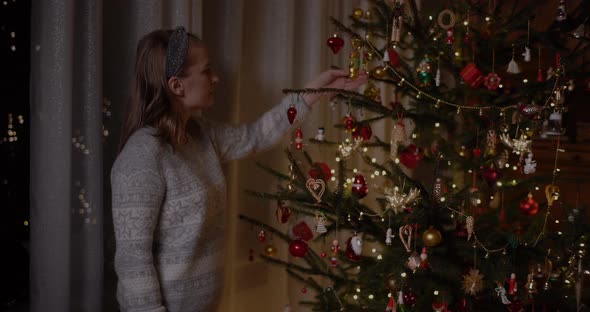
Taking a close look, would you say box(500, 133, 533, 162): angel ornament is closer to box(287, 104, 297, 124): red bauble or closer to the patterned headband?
box(287, 104, 297, 124): red bauble

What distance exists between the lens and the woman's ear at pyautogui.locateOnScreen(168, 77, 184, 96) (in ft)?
5.30

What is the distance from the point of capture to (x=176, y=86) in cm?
163

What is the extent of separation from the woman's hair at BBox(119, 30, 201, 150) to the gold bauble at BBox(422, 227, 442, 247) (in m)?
0.72

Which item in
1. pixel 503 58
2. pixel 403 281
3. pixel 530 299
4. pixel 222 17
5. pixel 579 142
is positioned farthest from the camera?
pixel 579 142

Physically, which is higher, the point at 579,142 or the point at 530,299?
the point at 579,142

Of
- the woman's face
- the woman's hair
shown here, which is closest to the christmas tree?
the woman's face

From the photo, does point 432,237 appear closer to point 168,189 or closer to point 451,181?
point 451,181

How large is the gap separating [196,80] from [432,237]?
79 cm

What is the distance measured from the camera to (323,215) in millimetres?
1703

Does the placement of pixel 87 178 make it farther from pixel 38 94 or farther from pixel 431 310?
pixel 431 310

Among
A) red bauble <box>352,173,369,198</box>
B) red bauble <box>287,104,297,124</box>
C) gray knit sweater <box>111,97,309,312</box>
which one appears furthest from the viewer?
red bauble <box>287,104,297,124</box>

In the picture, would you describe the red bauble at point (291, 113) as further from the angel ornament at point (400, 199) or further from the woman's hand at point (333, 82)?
the angel ornament at point (400, 199)
